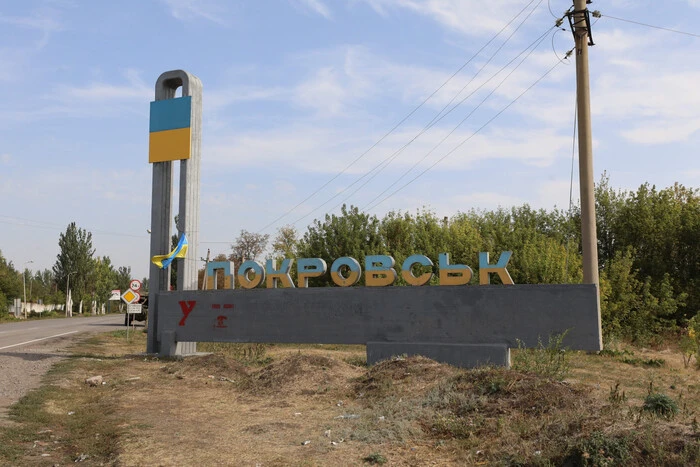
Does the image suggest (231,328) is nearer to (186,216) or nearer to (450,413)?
(186,216)

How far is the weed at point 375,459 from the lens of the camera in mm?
8594

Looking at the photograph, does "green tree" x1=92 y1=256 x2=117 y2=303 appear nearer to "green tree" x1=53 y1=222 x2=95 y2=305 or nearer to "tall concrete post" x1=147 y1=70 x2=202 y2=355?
"green tree" x1=53 y1=222 x2=95 y2=305

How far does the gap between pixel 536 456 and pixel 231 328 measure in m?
16.3

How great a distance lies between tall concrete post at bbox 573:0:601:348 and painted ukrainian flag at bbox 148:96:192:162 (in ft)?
49.8

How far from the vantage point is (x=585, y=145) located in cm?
1989

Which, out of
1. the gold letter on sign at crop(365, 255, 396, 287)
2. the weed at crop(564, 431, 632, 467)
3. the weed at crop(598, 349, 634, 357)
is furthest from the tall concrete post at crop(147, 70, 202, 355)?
the weed at crop(564, 431, 632, 467)

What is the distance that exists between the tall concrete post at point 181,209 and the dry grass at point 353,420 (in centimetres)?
741

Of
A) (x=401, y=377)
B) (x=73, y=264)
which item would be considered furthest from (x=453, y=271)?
(x=73, y=264)

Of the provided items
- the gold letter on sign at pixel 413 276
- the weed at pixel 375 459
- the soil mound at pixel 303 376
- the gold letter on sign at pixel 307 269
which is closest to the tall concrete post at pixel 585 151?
the gold letter on sign at pixel 413 276

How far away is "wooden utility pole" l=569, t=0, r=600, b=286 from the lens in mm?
19328

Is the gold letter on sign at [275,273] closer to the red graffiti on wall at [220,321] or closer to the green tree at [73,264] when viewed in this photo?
the red graffiti on wall at [220,321]

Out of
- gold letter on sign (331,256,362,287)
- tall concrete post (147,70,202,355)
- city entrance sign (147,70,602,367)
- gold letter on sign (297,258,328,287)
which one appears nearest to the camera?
city entrance sign (147,70,602,367)

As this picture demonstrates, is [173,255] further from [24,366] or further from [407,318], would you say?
[407,318]

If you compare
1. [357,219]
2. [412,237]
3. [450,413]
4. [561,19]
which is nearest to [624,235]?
[412,237]
